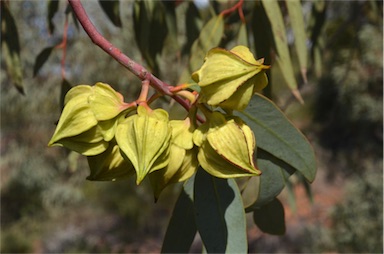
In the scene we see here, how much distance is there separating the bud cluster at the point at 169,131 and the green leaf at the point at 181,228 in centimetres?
20

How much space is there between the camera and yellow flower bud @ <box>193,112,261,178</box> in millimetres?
580

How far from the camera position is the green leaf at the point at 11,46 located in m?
1.18

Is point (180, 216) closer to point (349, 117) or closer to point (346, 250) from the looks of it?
point (346, 250)

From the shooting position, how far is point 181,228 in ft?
2.68

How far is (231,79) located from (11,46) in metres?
0.77

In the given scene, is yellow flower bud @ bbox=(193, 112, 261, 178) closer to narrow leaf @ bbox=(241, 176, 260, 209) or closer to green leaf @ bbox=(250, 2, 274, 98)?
narrow leaf @ bbox=(241, 176, 260, 209)

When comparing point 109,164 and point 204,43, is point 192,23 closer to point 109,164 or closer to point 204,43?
point 204,43

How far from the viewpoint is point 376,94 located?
4168 millimetres

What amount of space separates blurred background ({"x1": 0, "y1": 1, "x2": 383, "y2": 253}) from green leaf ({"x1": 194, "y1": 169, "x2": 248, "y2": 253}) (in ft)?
7.08

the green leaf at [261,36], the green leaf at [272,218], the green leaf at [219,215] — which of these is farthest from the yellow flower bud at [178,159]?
the green leaf at [261,36]

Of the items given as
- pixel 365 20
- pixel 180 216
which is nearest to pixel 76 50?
pixel 365 20

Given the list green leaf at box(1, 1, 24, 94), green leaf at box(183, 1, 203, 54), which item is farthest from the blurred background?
green leaf at box(1, 1, 24, 94)

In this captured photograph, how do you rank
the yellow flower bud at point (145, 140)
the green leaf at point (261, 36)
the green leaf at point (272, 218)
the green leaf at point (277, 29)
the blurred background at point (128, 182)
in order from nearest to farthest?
the yellow flower bud at point (145, 140), the green leaf at point (272, 218), the green leaf at point (277, 29), the green leaf at point (261, 36), the blurred background at point (128, 182)

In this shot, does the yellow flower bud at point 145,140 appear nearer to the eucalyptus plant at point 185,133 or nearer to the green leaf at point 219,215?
the eucalyptus plant at point 185,133
